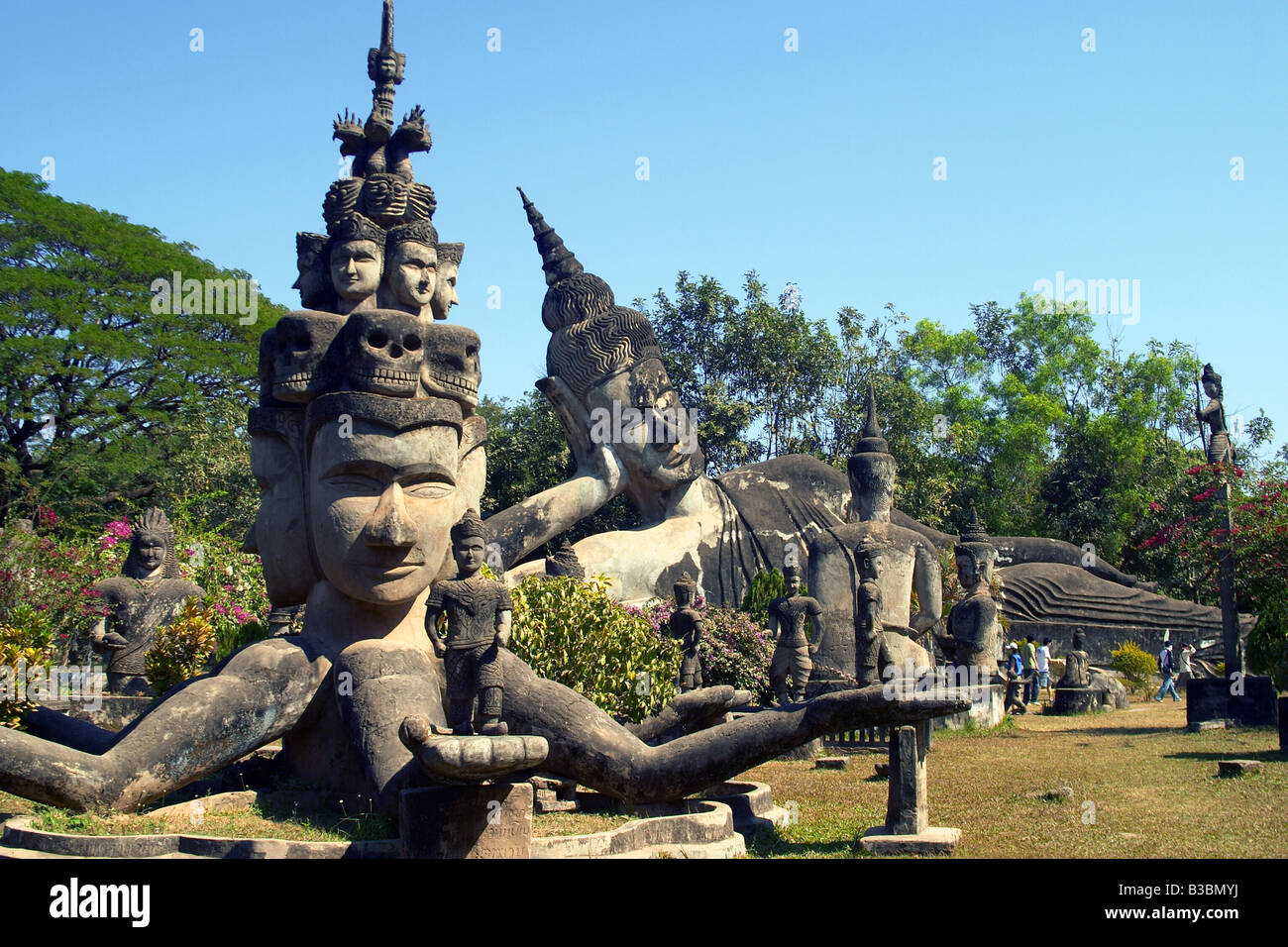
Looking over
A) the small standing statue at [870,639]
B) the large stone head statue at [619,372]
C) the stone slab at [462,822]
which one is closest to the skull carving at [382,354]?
the stone slab at [462,822]

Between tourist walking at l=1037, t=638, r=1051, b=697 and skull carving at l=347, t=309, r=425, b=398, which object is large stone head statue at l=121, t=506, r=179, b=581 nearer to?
skull carving at l=347, t=309, r=425, b=398

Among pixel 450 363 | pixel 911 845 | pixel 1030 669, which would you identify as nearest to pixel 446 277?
pixel 450 363

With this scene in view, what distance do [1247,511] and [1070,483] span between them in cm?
2054

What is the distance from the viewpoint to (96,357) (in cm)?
2514

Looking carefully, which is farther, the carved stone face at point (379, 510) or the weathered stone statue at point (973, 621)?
the weathered stone statue at point (973, 621)

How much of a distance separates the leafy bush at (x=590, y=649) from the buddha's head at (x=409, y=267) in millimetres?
2729

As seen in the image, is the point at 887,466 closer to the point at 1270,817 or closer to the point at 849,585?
the point at 849,585

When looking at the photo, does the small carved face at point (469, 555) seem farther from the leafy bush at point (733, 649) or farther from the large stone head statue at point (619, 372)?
the large stone head statue at point (619, 372)

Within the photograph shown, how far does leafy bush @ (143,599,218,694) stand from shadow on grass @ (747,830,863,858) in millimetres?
6073

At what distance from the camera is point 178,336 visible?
2636cm

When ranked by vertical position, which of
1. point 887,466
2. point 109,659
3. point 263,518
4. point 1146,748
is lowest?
point 1146,748

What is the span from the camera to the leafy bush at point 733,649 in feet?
45.0
